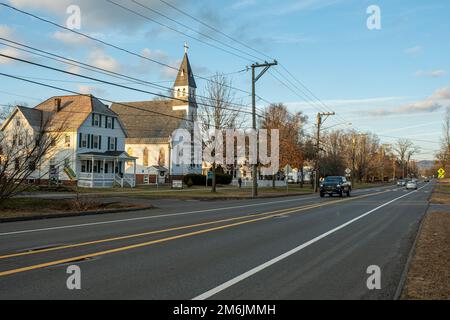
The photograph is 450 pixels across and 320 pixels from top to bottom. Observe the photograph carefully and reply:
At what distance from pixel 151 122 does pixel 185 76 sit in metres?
16.2

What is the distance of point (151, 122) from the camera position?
78250 millimetres

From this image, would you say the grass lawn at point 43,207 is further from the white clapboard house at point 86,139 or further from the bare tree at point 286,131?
the bare tree at point 286,131

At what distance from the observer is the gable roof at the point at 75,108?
169ft

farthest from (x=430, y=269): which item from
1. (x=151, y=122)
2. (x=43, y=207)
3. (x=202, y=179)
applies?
(x=151, y=122)

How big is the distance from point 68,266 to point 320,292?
14.6 feet

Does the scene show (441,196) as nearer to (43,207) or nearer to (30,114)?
(43,207)

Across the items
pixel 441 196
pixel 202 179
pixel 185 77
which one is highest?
pixel 185 77

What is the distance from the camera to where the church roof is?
88.7m

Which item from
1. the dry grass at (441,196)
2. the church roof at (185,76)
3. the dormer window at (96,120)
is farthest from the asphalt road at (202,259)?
the church roof at (185,76)

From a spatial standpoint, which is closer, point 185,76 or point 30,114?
point 30,114

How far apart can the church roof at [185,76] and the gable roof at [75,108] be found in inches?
1341

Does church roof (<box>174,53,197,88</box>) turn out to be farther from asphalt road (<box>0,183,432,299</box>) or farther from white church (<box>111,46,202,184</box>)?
asphalt road (<box>0,183,432,299</box>)

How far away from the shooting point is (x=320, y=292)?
6695 millimetres

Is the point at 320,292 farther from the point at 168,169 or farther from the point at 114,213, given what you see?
the point at 168,169
